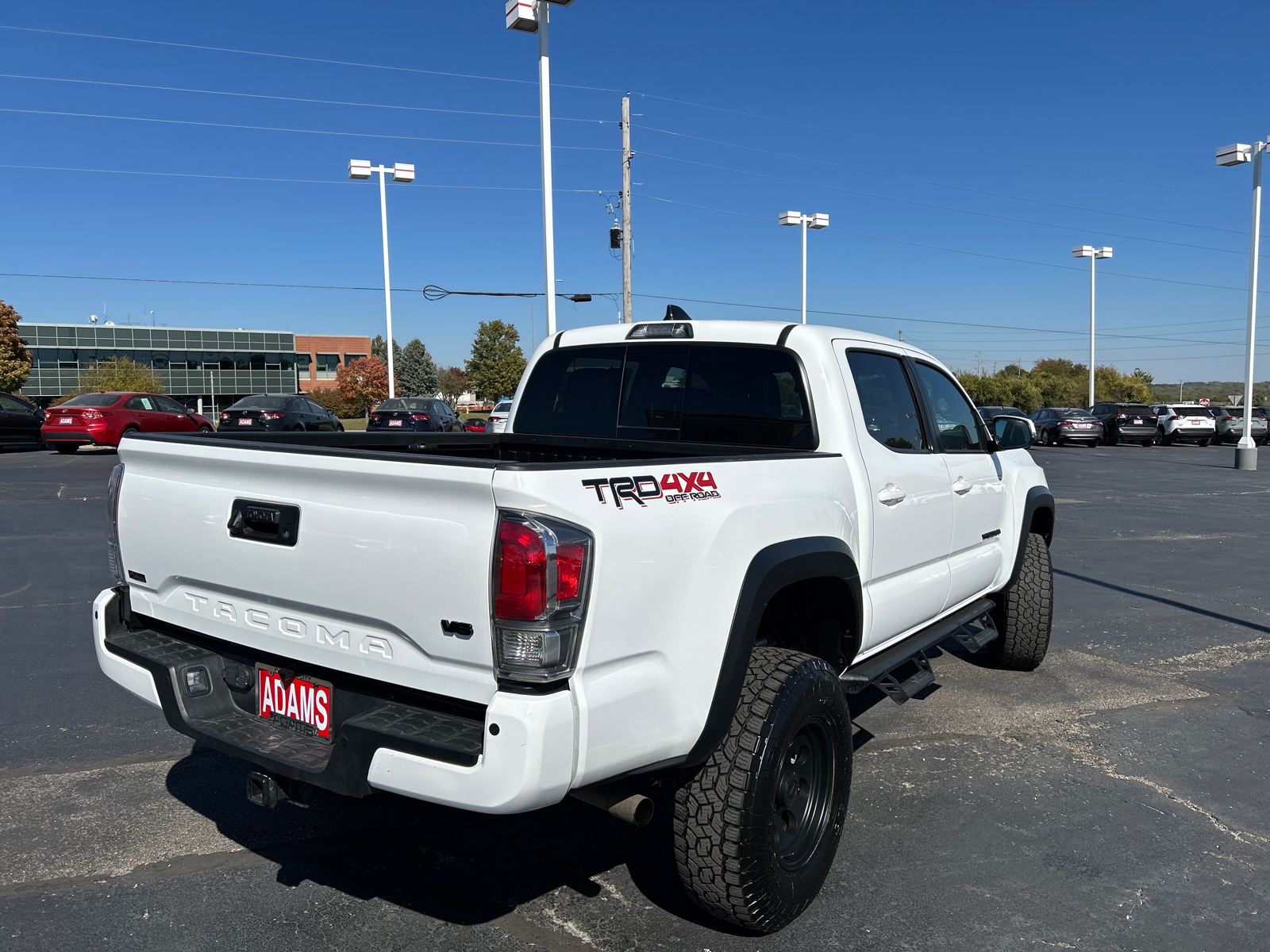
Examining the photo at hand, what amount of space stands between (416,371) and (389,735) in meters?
113

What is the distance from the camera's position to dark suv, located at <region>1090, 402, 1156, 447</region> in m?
36.2

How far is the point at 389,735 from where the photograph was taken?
2418 mm

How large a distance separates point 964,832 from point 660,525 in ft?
6.86

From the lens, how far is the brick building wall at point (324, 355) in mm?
94312

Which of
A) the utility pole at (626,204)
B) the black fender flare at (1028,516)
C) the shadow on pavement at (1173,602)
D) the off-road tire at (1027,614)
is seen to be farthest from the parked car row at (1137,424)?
the off-road tire at (1027,614)

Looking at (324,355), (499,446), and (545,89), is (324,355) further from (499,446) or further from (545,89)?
(499,446)

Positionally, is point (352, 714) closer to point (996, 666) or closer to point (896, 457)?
point (896, 457)

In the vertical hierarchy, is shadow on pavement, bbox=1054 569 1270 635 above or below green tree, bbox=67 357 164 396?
below

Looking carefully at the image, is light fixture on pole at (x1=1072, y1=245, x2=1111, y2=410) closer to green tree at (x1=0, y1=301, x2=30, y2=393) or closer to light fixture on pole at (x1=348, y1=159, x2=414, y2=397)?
light fixture on pole at (x1=348, y1=159, x2=414, y2=397)

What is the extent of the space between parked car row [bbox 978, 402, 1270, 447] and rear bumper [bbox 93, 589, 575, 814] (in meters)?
34.1

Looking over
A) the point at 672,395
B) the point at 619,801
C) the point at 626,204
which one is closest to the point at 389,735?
the point at 619,801

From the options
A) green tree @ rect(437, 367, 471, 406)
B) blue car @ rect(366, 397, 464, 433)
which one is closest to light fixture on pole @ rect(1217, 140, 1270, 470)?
blue car @ rect(366, 397, 464, 433)

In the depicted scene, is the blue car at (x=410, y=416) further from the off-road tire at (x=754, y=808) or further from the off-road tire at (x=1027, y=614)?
the off-road tire at (x=754, y=808)

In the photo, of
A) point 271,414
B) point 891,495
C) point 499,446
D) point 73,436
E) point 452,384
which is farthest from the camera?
point 452,384
